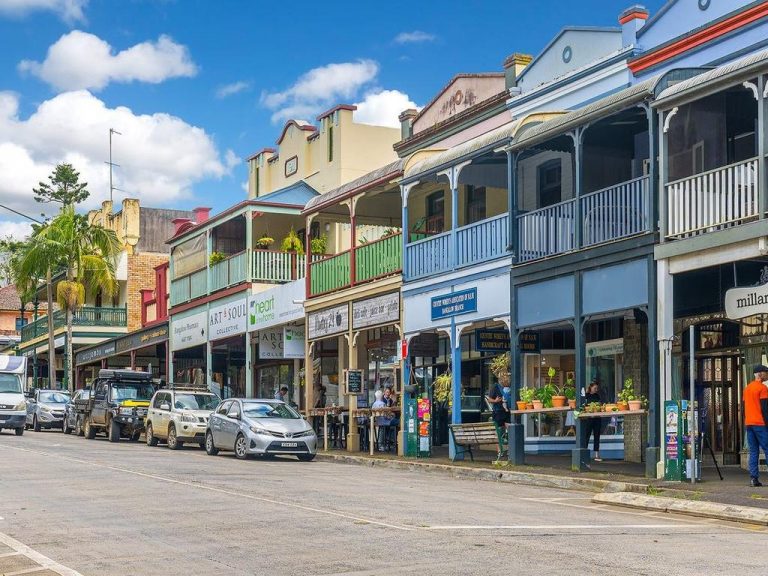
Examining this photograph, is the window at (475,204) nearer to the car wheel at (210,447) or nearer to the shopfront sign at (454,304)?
the shopfront sign at (454,304)

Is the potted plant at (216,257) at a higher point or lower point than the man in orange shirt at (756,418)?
higher

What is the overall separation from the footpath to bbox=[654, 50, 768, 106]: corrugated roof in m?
6.06

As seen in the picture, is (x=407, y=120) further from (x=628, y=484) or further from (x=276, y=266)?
(x=628, y=484)

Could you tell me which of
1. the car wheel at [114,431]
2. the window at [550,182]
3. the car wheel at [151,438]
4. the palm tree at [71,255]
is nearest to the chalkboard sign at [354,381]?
the window at [550,182]

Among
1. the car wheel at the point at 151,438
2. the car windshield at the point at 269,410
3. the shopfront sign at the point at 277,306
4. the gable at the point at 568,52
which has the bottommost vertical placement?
the car wheel at the point at 151,438

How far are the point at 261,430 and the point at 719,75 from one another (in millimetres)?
13178

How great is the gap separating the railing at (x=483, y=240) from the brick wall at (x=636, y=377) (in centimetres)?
308

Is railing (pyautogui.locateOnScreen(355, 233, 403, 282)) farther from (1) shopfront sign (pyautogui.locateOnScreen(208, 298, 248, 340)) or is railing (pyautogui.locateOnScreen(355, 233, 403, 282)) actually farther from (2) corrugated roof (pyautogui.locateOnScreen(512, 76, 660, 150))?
(1) shopfront sign (pyautogui.locateOnScreen(208, 298, 248, 340))

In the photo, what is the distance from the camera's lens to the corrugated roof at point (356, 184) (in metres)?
28.2

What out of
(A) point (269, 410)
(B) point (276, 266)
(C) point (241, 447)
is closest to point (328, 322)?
(A) point (269, 410)

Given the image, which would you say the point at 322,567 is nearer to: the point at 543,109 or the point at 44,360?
the point at 543,109

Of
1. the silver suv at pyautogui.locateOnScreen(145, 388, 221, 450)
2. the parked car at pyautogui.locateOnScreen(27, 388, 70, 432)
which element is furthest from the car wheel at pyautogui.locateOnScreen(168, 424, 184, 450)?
the parked car at pyautogui.locateOnScreen(27, 388, 70, 432)

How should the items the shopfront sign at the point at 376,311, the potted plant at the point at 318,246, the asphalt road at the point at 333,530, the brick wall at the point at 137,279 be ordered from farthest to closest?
1. the brick wall at the point at 137,279
2. the potted plant at the point at 318,246
3. the shopfront sign at the point at 376,311
4. the asphalt road at the point at 333,530

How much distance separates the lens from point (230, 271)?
128 ft
